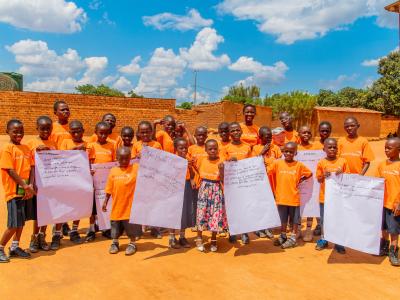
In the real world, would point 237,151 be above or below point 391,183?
above

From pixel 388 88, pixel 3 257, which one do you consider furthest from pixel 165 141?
pixel 388 88

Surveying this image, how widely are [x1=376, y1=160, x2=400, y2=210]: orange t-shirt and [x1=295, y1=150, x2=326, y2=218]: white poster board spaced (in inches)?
44.1

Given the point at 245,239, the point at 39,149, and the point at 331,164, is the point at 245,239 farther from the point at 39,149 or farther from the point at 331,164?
the point at 39,149

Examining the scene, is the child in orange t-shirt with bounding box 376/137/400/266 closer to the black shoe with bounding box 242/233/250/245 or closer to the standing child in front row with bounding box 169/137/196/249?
the black shoe with bounding box 242/233/250/245

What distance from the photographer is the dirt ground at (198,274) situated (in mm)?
3779

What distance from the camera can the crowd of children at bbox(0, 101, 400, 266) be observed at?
4598mm

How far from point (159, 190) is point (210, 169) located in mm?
740

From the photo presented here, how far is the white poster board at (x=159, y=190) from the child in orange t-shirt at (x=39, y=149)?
4.27 feet

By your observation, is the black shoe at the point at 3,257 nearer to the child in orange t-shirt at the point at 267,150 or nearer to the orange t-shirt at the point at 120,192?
the orange t-shirt at the point at 120,192

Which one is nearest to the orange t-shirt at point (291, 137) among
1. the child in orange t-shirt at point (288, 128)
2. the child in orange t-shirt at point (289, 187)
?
the child in orange t-shirt at point (288, 128)

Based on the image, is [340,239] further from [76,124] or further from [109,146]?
[76,124]

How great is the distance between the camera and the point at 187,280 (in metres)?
4.08

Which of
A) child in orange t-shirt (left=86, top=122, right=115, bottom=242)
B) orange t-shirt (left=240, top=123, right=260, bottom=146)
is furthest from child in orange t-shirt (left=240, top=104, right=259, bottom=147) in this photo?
child in orange t-shirt (left=86, top=122, right=115, bottom=242)

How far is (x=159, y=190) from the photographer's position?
498cm
